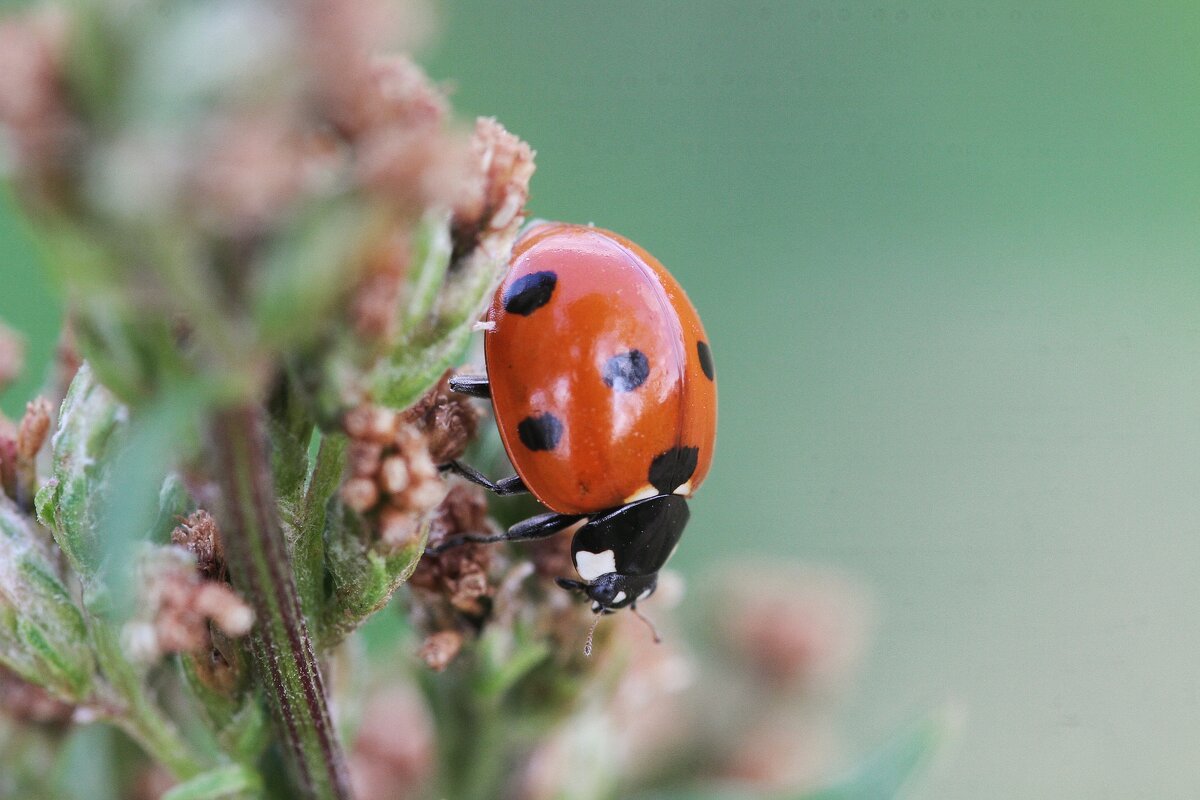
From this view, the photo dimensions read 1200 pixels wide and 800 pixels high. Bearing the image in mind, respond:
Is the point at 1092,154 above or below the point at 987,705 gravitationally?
above

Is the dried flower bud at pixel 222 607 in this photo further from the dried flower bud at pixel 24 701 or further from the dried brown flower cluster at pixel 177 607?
the dried flower bud at pixel 24 701

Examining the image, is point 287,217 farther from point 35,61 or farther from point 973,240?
point 973,240

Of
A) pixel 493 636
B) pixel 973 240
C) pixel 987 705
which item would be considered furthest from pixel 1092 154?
pixel 493 636

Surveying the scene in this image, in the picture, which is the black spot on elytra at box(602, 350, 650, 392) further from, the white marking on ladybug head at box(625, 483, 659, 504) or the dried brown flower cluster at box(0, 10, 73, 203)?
the dried brown flower cluster at box(0, 10, 73, 203)

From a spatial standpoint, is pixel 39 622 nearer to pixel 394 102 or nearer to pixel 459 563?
pixel 459 563

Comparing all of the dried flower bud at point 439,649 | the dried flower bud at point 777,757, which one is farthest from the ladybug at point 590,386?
the dried flower bud at point 777,757

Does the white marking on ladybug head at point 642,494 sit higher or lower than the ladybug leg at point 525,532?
higher
